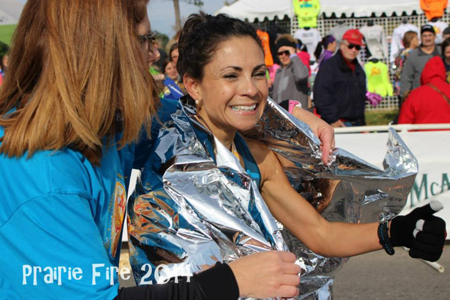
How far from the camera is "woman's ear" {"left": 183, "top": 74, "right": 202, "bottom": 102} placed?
2.35m

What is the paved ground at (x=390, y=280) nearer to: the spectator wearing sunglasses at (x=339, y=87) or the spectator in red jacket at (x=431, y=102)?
the spectator in red jacket at (x=431, y=102)

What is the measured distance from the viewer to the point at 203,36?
233 centimetres

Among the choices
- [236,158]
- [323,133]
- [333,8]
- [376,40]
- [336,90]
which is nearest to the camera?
[236,158]

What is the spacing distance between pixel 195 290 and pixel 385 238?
1.01 m

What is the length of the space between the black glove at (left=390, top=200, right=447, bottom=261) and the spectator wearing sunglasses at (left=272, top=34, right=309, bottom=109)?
632cm

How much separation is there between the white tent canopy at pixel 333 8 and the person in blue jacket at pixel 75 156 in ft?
41.1

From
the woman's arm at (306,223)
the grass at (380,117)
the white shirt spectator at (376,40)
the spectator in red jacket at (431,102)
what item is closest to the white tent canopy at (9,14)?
the spectator in red jacket at (431,102)

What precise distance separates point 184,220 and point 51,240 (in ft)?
2.25

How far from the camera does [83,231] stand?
56.1 inches

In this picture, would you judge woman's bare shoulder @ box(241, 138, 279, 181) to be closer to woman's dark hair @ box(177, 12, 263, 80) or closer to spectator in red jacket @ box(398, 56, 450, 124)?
woman's dark hair @ box(177, 12, 263, 80)

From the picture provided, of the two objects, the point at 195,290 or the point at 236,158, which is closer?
the point at 195,290

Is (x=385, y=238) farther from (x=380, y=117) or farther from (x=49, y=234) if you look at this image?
(x=380, y=117)

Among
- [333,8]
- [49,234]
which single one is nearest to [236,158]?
[49,234]

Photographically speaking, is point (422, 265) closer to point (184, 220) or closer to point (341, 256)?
point (341, 256)
